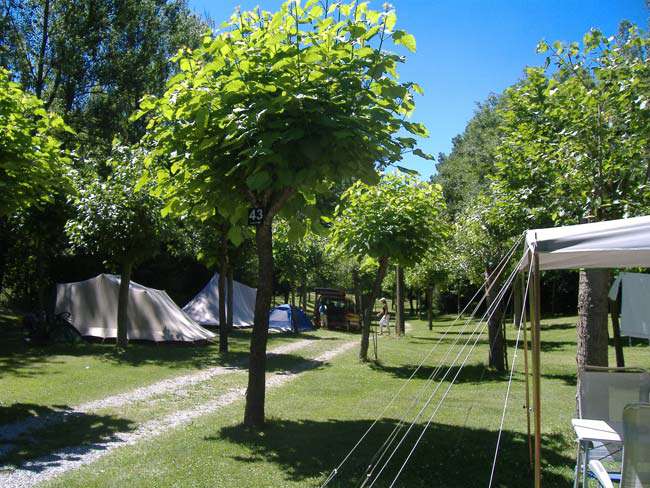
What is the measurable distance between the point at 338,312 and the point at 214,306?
8469 mm

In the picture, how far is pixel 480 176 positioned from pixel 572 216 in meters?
26.8

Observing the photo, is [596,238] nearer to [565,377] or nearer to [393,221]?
[393,221]

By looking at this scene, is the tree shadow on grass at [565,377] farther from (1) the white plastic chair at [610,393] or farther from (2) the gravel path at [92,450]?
(1) the white plastic chair at [610,393]

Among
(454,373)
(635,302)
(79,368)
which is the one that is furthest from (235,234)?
(635,302)

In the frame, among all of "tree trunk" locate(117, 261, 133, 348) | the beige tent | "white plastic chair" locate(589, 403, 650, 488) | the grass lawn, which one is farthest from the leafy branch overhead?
the beige tent

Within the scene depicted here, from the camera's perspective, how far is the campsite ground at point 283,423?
5609mm

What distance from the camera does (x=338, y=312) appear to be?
31.7 m

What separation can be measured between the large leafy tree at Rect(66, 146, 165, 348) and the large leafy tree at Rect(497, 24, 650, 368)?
9.95 meters

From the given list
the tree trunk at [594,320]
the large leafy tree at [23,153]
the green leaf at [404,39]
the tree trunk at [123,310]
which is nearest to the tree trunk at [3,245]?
the tree trunk at [123,310]

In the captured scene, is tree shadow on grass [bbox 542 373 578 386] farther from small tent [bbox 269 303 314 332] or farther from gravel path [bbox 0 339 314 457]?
small tent [bbox 269 303 314 332]

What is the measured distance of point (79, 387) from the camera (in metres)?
10.5

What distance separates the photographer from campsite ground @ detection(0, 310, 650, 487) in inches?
221

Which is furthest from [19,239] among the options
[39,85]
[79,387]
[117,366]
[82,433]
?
[82,433]

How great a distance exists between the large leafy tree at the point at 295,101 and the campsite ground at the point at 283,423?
8.94 feet
